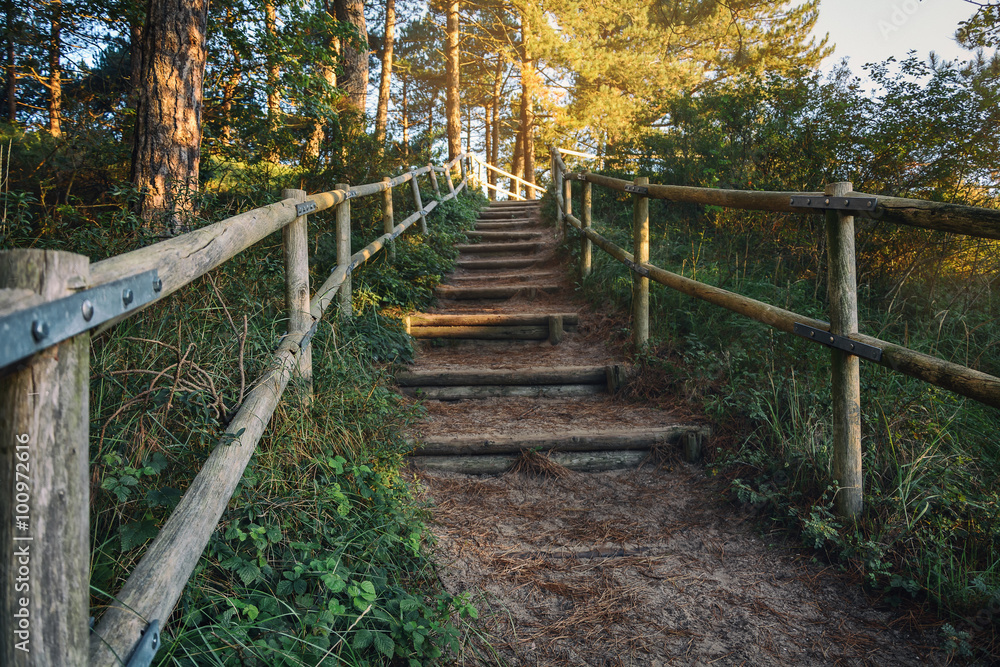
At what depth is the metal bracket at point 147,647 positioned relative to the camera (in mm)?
1166

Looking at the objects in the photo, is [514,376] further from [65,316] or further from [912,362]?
[65,316]

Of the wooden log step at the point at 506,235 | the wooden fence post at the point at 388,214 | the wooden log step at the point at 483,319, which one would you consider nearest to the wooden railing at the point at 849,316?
the wooden log step at the point at 483,319

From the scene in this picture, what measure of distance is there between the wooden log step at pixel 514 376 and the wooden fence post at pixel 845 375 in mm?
1872

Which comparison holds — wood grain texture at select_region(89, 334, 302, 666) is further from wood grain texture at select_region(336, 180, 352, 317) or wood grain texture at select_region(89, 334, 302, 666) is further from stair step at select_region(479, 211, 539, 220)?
stair step at select_region(479, 211, 539, 220)

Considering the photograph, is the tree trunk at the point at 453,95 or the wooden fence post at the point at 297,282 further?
the tree trunk at the point at 453,95

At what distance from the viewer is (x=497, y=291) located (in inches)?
245

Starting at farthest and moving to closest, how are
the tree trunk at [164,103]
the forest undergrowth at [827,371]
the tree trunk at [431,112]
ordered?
1. the tree trunk at [431,112]
2. the tree trunk at [164,103]
3. the forest undergrowth at [827,371]

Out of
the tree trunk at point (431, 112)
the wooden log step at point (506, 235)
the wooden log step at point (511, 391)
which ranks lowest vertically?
the wooden log step at point (511, 391)

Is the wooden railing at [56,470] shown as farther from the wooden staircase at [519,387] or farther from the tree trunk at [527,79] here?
the tree trunk at [527,79]

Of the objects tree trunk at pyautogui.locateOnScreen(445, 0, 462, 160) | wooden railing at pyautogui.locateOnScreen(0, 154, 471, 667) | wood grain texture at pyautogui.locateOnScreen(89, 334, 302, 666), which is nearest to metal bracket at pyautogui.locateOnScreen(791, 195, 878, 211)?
wood grain texture at pyautogui.locateOnScreen(89, 334, 302, 666)

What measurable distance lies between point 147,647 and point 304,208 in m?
1.98

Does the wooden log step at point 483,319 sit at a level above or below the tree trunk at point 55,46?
below

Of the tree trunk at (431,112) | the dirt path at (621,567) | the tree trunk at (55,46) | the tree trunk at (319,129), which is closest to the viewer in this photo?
the dirt path at (621,567)

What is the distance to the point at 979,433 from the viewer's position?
2.78 m
